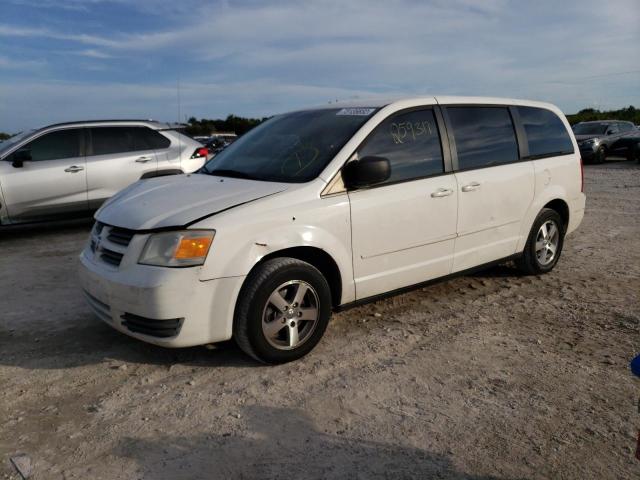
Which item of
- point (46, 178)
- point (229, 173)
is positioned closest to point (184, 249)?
point (229, 173)

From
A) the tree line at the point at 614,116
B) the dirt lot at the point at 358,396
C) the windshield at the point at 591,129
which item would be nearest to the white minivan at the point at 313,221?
the dirt lot at the point at 358,396

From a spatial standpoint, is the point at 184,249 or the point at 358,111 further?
the point at 358,111

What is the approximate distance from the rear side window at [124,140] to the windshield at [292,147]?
4.26m

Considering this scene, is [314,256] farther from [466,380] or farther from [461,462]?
[461,462]

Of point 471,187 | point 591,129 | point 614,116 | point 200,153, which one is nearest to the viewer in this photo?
point 471,187

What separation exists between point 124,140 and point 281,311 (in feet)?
20.0

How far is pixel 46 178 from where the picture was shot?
7.76 m

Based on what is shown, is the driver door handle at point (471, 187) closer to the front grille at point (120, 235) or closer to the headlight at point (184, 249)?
the headlight at point (184, 249)

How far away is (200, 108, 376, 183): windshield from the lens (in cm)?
392

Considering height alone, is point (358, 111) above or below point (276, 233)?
above

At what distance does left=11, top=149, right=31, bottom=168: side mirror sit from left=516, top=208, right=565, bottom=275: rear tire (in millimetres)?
6615

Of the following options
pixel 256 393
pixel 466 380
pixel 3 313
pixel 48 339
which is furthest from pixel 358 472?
pixel 3 313

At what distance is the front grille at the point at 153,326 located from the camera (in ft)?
10.8

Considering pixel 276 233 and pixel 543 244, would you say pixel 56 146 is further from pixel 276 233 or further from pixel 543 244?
pixel 543 244
